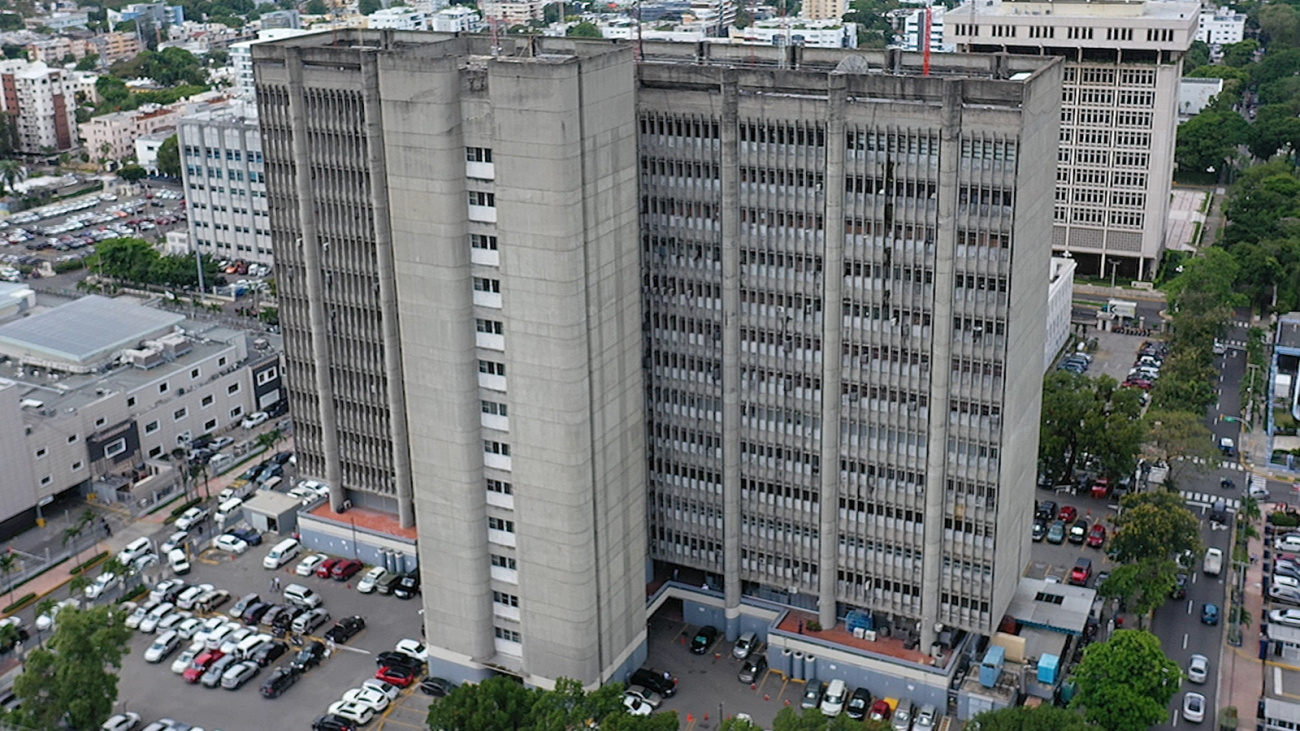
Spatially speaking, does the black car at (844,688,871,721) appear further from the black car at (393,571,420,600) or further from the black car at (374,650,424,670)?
the black car at (393,571,420,600)

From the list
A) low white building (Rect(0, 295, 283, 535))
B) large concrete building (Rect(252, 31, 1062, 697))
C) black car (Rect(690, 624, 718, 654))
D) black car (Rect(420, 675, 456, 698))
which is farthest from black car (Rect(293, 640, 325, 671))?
low white building (Rect(0, 295, 283, 535))

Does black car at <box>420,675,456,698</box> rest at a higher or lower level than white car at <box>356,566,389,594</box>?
lower

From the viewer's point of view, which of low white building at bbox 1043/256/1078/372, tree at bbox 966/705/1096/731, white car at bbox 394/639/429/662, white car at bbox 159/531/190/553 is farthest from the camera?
low white building at bbox 1043/256/1078/372

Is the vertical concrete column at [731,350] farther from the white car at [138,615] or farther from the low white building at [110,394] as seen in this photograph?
the low white building at [110,394]

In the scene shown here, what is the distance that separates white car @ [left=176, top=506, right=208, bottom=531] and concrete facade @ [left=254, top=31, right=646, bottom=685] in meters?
47.3

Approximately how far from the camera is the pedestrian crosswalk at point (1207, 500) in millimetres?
153238

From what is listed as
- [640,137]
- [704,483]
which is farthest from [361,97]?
[704,483]

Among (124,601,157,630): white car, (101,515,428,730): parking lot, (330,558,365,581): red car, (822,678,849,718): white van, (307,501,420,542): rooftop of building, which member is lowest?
(101,515,428,730): parking lot

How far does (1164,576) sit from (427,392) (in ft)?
236

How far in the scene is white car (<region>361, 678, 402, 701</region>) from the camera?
122m

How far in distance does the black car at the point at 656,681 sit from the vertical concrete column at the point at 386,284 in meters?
30.4

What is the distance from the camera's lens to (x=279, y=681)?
12356cm

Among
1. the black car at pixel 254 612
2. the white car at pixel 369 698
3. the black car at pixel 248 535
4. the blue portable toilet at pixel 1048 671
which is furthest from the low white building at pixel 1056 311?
the black car at pixel 254 612

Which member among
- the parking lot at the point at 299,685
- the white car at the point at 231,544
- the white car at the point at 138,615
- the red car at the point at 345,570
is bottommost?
the parking lot at the point at 299,685
